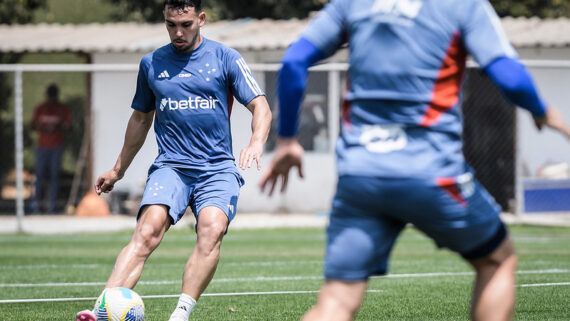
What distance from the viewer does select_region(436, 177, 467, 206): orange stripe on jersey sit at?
11.9 ft

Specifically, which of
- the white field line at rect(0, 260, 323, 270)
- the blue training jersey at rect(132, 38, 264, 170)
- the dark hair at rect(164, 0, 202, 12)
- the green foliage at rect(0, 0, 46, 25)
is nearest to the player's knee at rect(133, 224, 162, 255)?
the blue training jersey at rect(132, 38, 264, 170)

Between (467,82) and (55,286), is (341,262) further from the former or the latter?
(467,82)

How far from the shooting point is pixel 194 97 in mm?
6277

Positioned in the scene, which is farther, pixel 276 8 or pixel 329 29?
pixel 276 8

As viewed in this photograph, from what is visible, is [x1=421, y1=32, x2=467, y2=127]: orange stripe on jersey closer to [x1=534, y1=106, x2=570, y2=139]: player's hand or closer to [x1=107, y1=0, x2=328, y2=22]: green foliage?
[x1=534, y1=106, x2=570, y2=139]: player's hand

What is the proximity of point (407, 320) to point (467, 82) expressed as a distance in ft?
40.9

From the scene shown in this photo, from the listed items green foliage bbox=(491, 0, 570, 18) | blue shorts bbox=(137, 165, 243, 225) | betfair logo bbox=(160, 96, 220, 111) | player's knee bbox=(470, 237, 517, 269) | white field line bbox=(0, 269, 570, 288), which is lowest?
green foliage bbox=(491, 0, 570, 18)

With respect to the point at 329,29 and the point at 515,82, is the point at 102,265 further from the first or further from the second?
the point at 515,82

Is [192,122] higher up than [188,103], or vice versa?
[188,103]

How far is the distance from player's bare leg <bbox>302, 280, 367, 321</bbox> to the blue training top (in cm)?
44

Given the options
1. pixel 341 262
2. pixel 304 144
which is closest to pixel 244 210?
pixel 304 144

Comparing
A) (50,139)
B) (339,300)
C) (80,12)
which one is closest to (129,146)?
(339,300)

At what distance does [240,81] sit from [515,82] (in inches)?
117

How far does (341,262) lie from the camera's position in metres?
3.75
